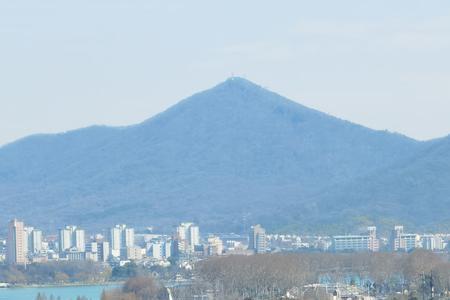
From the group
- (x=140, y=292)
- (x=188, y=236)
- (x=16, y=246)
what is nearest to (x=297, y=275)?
(x=140, y=292)

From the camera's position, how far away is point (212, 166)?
118812 millimetres

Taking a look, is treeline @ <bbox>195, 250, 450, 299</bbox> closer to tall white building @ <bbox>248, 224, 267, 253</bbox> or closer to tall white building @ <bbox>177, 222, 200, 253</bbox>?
tall white building @ <bbox>248, 224, 267, 253</bbox>

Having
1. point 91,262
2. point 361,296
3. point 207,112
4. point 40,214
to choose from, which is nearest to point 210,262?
point 361,296

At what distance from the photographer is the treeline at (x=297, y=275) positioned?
4147 cm

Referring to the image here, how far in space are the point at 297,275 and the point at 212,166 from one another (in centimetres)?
7543

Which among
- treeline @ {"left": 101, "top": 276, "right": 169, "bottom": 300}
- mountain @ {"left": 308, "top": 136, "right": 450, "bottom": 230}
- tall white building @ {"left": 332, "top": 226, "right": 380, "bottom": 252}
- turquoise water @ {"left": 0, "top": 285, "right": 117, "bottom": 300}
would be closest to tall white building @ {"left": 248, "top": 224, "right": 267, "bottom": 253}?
tall white building @ {"left": 332, "top": 226, "right": 380, "bottom": 252}

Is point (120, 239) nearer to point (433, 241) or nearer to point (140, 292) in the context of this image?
point (433, 241)

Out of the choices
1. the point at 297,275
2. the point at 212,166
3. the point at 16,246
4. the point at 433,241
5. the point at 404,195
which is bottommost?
the point at 297,275

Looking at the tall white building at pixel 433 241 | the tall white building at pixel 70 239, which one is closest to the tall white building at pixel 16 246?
the tall white building at pixel 70 239

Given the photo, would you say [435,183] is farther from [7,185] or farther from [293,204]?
[7,185]

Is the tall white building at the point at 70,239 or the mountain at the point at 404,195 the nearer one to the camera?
the tall white building at the point at 70,239

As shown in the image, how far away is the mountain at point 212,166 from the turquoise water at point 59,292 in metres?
29.6

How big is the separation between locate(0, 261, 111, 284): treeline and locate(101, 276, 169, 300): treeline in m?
19.6

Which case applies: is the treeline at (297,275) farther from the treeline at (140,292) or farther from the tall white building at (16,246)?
the tall white building at (16,246)
